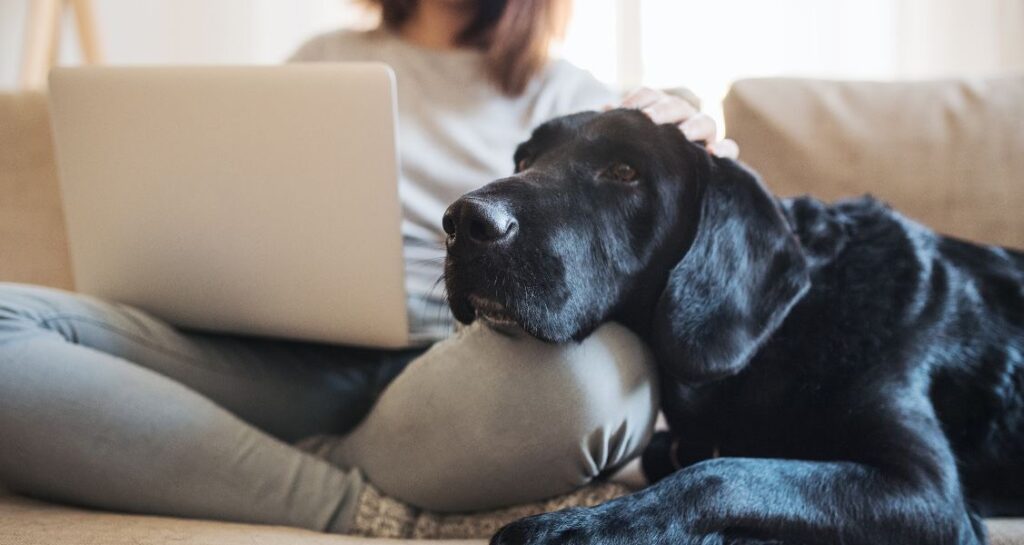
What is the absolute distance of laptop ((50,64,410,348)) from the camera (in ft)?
3.45

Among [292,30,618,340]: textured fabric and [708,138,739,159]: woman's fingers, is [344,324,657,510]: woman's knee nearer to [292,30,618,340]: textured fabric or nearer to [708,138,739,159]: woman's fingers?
[708,138,739,159]: woman's fingers

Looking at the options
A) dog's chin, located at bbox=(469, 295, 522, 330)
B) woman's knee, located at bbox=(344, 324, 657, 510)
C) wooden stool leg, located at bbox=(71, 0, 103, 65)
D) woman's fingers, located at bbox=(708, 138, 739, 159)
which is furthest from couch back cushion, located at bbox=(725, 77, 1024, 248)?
wooden stool leg, located at bbox=(71, 0, 103, 65)

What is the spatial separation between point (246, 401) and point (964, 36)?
2.47m

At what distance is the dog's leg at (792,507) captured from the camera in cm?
83

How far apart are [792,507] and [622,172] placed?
46 centimetres

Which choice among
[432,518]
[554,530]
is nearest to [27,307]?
[432,518]

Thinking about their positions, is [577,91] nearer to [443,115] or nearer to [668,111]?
[443,115]

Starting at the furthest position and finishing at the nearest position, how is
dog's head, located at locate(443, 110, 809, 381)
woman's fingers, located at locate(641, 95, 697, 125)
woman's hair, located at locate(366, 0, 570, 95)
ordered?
woman's hair, located at locate(366, 0, 570, 95) → woman's fingers, located at locate(641, 95, 697, 125) → dog's head, located at locate(443, 110, 809, 381)

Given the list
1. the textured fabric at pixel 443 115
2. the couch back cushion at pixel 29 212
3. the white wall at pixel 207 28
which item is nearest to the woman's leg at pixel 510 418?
the textured fabric at pixel 443 115

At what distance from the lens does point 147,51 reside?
3.20 metres

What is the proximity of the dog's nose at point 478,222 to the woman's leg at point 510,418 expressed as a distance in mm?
150

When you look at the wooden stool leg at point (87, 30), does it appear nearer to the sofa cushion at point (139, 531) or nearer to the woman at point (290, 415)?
the woman at point (290, 415)

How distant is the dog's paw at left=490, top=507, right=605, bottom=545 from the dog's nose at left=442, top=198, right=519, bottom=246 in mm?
298

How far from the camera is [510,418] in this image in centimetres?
97
